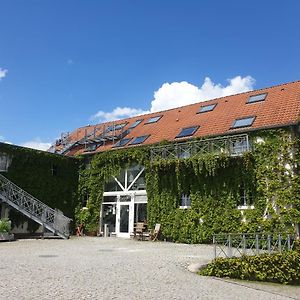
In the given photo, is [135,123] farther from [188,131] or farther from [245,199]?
[245,199]

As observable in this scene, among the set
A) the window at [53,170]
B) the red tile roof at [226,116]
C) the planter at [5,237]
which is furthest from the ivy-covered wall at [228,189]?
the planter at [5,237]

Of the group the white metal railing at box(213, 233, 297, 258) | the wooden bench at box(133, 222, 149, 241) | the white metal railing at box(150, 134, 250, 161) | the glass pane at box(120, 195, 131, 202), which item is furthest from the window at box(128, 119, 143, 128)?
the white metal railing at box(213, 233, 297, 258)

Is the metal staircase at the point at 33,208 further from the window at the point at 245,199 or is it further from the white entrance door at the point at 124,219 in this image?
the window at the point at 245,199

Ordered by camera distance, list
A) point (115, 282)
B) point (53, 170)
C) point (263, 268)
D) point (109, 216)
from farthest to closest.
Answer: point (53, 170) < point (109, 216) < point (263, 268) < point (115, 282)

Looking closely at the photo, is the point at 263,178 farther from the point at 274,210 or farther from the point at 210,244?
the point at 210,244

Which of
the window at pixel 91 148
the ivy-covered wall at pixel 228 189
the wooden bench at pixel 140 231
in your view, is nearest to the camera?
the ivy-covered wall at pixel 228 189

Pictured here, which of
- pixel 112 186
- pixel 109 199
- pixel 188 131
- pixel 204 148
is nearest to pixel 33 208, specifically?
pixel 109 199

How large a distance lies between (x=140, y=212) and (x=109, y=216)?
2573mm

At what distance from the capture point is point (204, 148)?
61.9 feet

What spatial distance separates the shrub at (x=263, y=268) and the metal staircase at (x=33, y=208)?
13328mm

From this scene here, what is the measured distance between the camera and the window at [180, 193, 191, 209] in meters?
19.3

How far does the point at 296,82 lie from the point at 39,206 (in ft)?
56.2

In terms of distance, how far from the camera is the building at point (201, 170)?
16.8 metres

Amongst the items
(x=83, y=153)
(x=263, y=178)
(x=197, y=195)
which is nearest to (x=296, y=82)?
(x=263, y=178)
